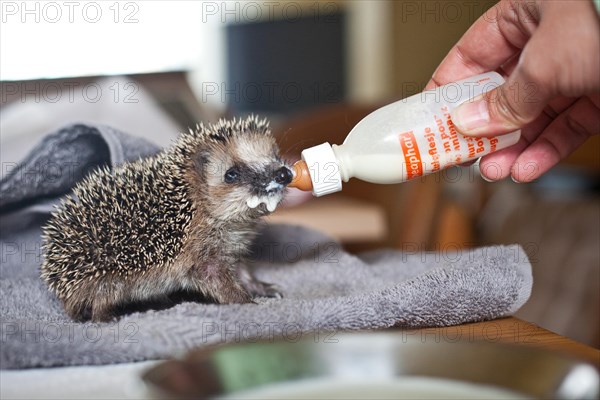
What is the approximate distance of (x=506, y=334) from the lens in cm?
87

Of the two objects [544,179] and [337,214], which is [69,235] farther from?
[544,179]

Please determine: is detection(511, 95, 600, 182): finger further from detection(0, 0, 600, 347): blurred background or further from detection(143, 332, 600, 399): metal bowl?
detection(143, 332, 600, 399): metal bowl

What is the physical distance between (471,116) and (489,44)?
0.27 meters

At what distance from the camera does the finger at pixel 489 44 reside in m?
1.09

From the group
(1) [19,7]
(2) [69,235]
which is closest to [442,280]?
(2) [69,235]

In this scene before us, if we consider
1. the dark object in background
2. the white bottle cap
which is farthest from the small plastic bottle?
the dark object in background

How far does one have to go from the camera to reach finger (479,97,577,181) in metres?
1.15

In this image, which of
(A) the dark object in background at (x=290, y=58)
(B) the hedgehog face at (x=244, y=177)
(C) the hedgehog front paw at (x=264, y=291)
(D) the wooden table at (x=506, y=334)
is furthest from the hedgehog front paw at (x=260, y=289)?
(A) the dark object in background at (x=290, y=58)

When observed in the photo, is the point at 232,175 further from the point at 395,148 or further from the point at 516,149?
the point at 516,149

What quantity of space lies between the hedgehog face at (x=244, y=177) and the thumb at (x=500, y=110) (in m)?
0.24

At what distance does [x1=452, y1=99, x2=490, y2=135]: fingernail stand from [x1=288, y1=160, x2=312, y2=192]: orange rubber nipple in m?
0.20

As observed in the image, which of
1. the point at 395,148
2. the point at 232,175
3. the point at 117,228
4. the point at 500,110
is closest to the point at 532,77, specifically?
the point at 500,110

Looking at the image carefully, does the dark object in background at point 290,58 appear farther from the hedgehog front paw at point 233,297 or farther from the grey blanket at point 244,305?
the hedgehog front paw at point 233,297
